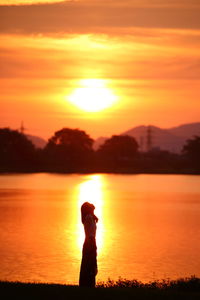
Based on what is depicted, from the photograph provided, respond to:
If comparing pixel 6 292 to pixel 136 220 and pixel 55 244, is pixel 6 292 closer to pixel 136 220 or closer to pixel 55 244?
pixel 55 244

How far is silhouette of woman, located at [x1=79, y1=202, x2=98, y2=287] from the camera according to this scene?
50.8ft

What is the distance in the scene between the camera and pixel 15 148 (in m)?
161

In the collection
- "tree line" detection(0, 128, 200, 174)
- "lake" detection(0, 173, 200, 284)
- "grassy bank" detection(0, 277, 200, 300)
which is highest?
"tree line" detection(0, 128, 200, 174)

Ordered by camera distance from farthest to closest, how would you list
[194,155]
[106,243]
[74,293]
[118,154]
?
[118,154]
[194,155]
[106,243]
[74,293]

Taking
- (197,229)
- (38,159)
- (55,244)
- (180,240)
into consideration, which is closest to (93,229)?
(55,244)

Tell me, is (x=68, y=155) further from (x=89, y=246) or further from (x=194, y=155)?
(x=89, y=246)

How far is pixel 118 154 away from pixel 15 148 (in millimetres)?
34003

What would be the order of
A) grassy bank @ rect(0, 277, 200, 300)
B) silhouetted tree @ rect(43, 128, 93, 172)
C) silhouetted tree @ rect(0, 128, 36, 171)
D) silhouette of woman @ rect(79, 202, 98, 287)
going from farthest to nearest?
1. silhouetted tree @ rect(43, 128, 93, 172)
2. silhouetted tree @ rect(0, 128, 36, 171)
3. silhouette of woman @ rect(79, 202, 98, 287)
4. grassy bank @ rect(0, 277, 200, 300)

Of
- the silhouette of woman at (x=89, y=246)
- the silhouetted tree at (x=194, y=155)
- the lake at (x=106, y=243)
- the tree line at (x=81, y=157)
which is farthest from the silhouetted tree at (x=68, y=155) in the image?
the silhouette of woman at (x=89, y=246)

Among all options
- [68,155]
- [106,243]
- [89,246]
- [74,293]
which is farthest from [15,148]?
[74,293]

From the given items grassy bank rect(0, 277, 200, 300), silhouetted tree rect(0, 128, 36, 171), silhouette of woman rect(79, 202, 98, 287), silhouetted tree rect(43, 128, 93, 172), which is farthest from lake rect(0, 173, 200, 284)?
silhouetted tree rect(43, 128, 93, 172)

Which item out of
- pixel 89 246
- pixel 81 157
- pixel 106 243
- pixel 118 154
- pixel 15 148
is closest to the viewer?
pixel 89 246

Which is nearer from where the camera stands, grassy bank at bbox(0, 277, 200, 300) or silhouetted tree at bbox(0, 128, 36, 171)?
grassy bank at bbox(0, 277, 200, 300)

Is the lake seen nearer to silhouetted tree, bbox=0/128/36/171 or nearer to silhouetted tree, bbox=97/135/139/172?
silhouetted tree, bbox=0/128/36/171
